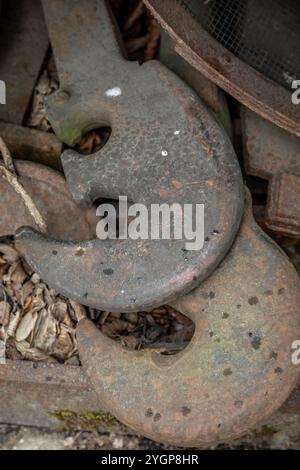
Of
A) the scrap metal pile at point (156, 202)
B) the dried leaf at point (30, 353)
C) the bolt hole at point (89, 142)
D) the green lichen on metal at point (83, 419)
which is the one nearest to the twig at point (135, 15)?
the scrap metal pile at point (156, 202)

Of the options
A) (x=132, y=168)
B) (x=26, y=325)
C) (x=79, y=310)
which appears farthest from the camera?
(x=26, y=325)

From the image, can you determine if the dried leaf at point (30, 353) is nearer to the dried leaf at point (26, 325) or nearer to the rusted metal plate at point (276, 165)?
the dried leaf at point (26, 325)

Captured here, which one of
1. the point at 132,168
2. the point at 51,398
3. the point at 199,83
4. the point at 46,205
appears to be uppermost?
the point at 199,83

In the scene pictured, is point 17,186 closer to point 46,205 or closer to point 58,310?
point 46,205

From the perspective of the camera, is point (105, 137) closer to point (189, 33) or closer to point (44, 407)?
point (189, 33)

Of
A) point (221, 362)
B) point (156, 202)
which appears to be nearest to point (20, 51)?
point (156, 202)

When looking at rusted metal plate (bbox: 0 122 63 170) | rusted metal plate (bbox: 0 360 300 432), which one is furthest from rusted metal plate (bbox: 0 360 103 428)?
rusted metal plate (bbox: 0 122 63 170)
